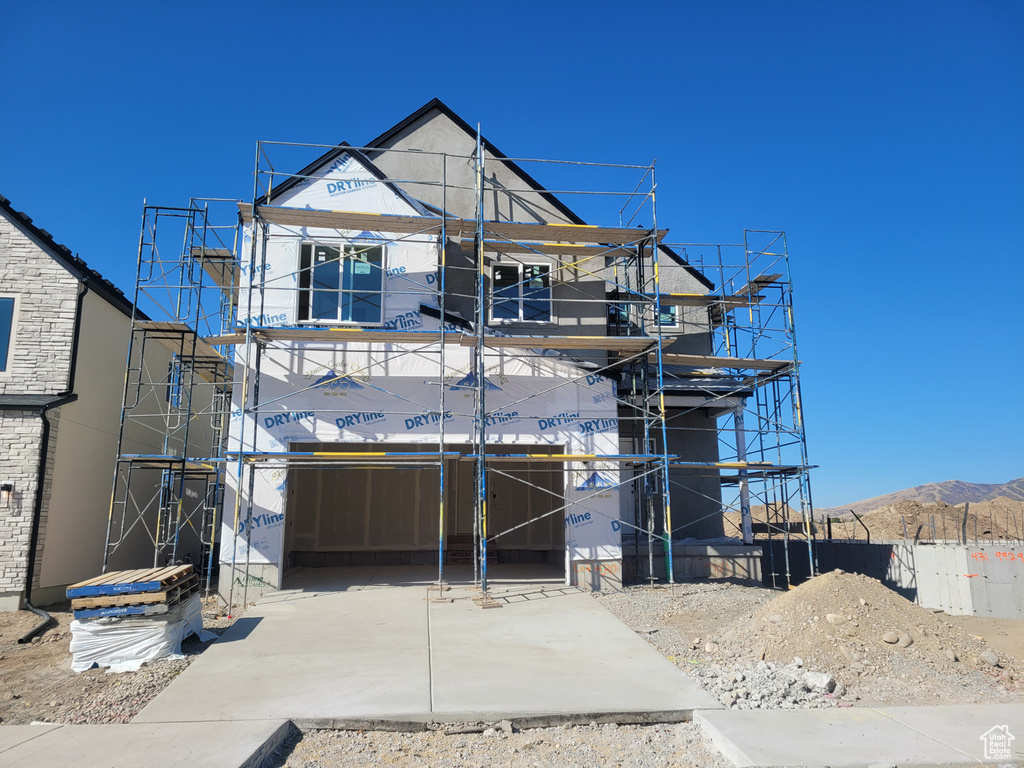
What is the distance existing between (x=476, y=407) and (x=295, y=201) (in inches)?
222

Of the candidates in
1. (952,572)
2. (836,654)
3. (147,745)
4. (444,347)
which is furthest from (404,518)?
(952,572)

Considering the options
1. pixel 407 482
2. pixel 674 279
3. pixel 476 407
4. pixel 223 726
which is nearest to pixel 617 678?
pixel 223 726

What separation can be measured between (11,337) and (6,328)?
21 cm

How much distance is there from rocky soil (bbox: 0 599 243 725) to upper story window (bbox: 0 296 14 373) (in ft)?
15.0

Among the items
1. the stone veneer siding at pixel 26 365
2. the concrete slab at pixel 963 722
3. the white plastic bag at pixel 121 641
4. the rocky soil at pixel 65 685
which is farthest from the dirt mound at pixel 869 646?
the stone veneer siding at pixel 26 365

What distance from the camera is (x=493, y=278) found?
1389 centimetres

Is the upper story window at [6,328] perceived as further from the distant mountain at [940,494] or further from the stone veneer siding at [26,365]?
the distant mountain at [940,494]

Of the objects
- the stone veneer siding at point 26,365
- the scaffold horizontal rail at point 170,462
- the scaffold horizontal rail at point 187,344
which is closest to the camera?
the stone veneer siding at point 26,365

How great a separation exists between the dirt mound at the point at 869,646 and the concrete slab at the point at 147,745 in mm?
5025

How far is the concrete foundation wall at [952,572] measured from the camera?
1395 centimetres

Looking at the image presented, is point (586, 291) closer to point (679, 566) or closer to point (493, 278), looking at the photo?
point (493, 278)

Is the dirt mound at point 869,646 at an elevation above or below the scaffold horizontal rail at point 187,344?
below

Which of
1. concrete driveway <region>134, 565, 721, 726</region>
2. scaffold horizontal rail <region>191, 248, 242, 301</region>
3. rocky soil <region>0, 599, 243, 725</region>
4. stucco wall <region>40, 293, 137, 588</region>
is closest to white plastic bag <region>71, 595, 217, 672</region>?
rocky soil <region>0, 599, 243, 725</region>

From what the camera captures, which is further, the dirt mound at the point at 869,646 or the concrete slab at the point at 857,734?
the dirt mound at the point at 869,646
